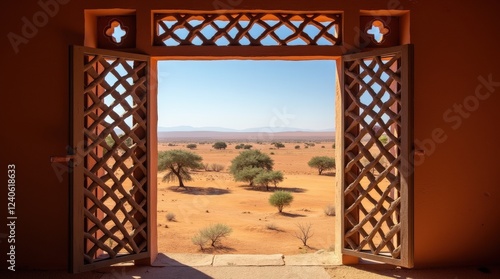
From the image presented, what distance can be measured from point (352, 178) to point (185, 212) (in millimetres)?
7774

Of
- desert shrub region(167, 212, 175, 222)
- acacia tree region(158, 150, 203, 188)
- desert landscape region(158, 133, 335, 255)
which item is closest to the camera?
desert landscape region(158, 133, 335, 255)

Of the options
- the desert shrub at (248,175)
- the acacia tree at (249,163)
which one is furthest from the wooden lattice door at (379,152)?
the acacia tree at (249,163)

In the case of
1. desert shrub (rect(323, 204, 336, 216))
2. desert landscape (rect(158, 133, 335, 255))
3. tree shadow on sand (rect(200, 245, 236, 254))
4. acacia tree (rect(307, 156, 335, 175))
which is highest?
acacia tree (rect(307, 156, 335, 175))

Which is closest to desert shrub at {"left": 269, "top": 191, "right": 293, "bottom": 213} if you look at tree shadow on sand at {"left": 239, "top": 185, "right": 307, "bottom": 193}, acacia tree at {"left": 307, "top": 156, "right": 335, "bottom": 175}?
tree shadow on sand at {"left": 239, "top": 185, "right": 307, "bottom": 193}

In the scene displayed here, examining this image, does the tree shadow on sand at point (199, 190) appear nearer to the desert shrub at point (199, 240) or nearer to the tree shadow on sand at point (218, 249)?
the desert shrub at point (199, 240)

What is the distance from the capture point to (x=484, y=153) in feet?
13.2

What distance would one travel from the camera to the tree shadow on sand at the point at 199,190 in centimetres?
1456

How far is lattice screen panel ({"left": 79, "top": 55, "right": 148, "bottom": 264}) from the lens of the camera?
12.0 ft

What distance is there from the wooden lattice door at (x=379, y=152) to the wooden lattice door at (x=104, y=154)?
234 cm

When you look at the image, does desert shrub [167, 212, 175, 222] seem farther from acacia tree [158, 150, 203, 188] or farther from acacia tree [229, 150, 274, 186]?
acacia tree [229, 150, 274, 186]

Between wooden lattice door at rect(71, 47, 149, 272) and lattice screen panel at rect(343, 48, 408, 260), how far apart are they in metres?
2.34

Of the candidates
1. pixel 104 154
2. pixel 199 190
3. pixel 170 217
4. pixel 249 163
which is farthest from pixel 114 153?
pixel 249 163

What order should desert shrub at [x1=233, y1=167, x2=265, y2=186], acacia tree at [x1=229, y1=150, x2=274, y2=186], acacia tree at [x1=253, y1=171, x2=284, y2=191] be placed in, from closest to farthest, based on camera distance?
acacia tree at [x1=253, y1=171, x2=284, y2=191], desert shrub at [x1=233, y1=167, x2=265, y2=186], acacia tree at [x1=229, y1=150, x2=274, y2=186]

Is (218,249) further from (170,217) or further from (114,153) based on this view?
(114,153)
